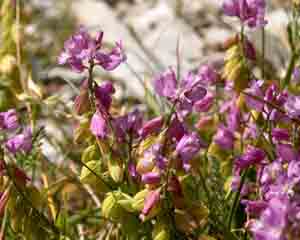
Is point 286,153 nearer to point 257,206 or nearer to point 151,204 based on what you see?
point 257,206

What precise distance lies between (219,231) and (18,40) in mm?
967

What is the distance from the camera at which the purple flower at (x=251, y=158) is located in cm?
128

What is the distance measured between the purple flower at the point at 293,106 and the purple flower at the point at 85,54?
279 millimetres

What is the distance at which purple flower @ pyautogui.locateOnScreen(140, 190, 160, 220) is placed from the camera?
3.80ft

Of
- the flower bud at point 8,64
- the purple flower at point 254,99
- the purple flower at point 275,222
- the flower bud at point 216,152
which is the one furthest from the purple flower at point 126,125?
the flower bud at point 8,64

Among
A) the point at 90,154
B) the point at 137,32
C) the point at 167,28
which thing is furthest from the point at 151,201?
the point at 137,32

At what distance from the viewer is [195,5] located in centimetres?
504

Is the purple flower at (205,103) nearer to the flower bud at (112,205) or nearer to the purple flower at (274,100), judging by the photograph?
the purple flower at (274,100)

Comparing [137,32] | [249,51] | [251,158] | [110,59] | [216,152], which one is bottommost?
[137,32]

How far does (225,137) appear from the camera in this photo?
160 centimetres

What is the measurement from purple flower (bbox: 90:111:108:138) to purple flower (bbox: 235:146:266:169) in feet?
0.77

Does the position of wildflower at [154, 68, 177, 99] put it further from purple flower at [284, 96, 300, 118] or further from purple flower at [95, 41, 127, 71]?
purple flower at [284, 96, 300, 118]

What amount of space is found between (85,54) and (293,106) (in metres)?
0.35

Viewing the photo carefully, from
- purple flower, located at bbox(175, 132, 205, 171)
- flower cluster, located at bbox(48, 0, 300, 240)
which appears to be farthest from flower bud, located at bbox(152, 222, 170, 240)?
purple flower, located at bbox(175, 132, 205, 171)
